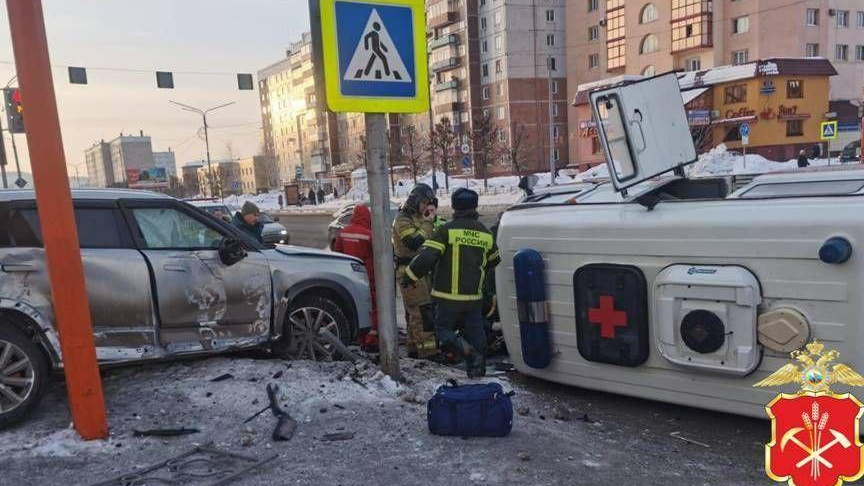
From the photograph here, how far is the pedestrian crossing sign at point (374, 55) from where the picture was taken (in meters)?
4.16

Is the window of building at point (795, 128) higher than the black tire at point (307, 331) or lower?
higher

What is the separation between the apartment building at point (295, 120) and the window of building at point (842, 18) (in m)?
55.7

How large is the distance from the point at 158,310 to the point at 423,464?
248 cm

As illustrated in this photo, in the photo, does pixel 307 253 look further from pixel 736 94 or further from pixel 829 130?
pixel 736 94

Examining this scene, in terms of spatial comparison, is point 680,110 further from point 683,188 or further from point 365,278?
point 365,278

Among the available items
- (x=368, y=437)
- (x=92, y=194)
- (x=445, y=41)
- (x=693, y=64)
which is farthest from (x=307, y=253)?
(x=445, y=41)

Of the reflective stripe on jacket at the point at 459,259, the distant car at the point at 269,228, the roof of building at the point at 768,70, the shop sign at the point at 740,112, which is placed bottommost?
the distant car at the point at 269,228

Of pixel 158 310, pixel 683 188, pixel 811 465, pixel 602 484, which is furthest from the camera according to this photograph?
pixel 683 188

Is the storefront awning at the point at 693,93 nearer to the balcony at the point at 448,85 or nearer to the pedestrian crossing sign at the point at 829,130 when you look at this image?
the pedestrian crossing sign at the point at 829,130

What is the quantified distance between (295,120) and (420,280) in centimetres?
10615

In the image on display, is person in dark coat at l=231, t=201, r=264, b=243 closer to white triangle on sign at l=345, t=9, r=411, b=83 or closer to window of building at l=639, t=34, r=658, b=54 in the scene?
white triangle on sign at l=345, t=9, r=411, b=83

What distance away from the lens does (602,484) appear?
10.5 ft

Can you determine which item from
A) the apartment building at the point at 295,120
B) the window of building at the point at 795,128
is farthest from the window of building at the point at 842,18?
the apartment building at the point at 295,120

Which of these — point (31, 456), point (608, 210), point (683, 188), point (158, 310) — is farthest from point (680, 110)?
point (31, 456)
